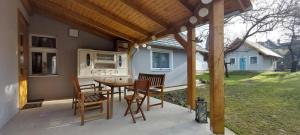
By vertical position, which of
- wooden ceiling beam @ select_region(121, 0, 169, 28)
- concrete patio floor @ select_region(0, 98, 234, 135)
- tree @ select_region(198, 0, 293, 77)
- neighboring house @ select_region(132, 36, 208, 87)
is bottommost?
concrete patio floor @ select_region(0, 98, 234, 135)

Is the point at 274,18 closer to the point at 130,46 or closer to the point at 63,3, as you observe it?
the point at 130,46

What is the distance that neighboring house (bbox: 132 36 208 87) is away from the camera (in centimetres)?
876

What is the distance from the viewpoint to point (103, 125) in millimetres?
3625

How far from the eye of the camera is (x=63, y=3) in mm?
4934

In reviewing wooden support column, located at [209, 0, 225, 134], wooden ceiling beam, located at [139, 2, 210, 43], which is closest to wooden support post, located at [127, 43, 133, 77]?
wooden ceiling beam, located at [139, 2, 210, 43]

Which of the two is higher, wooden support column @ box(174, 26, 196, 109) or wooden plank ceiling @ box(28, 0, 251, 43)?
wooden plank ceiling @ box(28, 0, 251, 43)

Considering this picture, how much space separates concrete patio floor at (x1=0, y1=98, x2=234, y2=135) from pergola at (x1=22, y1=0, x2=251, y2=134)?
0.62 m

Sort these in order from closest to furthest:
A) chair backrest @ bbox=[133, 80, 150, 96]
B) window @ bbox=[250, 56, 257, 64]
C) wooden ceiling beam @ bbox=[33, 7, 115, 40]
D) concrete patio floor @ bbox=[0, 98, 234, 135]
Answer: concrete patio floor @ bbox=[0, 98, 234, 135] < chair backrest @ bbox=[133, 80, 150, 96] < wooden ceiling beam @ bbox=[33, 7, 115, 40] < window @ bbox=[250, 56, 257, 64]

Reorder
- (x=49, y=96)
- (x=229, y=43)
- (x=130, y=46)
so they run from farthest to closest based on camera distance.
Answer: (x=229, y=43) → (x=130, y=46) → (x=49, y=96)

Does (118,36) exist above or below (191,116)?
above

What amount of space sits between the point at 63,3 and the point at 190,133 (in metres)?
4.51

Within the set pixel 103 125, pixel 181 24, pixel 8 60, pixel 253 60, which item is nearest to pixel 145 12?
pixel 181 24

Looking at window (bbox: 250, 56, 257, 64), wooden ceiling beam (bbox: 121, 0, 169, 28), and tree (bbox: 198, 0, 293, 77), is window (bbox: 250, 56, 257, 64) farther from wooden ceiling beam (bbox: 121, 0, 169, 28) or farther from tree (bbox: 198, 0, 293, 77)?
wooden ceiling beam (bbox: 121, 0, 169, 28)

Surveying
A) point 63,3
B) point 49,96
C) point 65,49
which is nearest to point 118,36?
point 65,49
